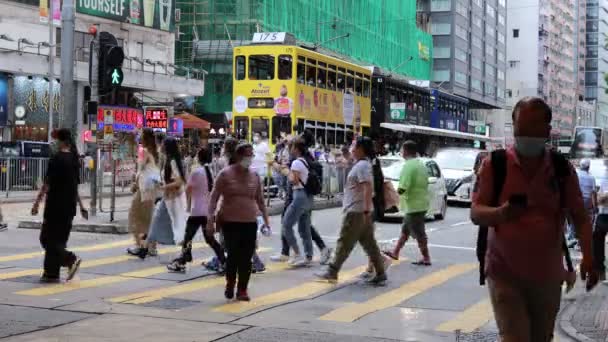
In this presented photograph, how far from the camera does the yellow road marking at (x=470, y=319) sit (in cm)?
802

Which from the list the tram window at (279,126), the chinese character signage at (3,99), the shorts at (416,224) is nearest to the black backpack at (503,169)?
the shorts at (416,224)

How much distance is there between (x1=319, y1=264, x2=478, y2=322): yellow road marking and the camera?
8531 mm

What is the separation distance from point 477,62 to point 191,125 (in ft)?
238

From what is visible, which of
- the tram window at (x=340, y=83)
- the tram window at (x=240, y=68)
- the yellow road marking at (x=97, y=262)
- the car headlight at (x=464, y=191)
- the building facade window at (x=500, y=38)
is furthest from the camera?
the building facade window at (x=500, y=38)

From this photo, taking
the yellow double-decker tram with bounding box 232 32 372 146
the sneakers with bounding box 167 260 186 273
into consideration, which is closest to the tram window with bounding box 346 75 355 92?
the yellow double-decker tram with bounding box 232 32 372 146

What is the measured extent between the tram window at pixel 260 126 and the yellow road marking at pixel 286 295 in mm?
14082

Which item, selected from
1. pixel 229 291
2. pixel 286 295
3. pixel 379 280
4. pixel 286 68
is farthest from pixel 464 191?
pixel 229 291

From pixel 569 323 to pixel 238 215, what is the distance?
11.2 feet

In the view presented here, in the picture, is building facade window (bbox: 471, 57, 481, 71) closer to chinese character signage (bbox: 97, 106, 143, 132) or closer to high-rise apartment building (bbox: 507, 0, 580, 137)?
high-rise apartment building (bbox: 507, 0, 580, 137)

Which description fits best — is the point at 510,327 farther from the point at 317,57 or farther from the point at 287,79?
the point at 317,57

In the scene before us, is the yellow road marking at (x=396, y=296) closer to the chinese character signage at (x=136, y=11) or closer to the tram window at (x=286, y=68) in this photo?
the tram window at (x=286, y=68)

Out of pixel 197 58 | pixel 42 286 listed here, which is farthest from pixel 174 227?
pixel 197 58

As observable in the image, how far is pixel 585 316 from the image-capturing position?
8.52m

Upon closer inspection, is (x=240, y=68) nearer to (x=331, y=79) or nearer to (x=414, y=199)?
(x=331, y=79)
